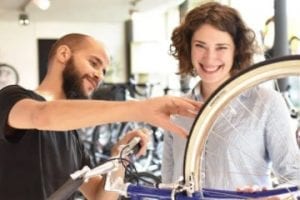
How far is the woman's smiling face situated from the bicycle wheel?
468 millimetres

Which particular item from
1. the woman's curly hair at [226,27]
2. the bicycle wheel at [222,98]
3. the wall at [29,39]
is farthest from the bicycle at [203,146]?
the wall at [29,39]

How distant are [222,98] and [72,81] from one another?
2.16ft

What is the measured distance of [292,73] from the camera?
0.92m

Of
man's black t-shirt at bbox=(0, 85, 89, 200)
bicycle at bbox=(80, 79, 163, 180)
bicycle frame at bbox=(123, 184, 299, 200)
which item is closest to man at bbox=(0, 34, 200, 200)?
man's black t-shirt at bbox=(0, 85, 89, 200)

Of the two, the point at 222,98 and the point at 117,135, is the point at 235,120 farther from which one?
the point at 117,135

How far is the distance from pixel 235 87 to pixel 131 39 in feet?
29.7

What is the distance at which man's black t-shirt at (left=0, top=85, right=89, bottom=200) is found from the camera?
1.36 meters

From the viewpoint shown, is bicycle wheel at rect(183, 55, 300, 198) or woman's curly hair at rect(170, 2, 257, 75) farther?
woman's curly hair at rect(170, 2, 257, 75)

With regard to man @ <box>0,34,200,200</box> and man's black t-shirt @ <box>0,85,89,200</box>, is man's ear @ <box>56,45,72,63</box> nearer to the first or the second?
man @ <box>0,34,200,200</box>

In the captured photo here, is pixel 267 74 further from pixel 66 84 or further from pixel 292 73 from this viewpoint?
pixel 66 84

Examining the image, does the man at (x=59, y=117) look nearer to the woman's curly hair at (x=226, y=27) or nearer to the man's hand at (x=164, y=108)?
A: the man's hand at (x=164, y=108)

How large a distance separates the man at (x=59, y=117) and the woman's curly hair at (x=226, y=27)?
0.92 feet

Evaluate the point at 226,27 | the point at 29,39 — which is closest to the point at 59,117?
the point at 226,27

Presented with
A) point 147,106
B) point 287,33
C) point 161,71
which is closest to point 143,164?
point 287,33
